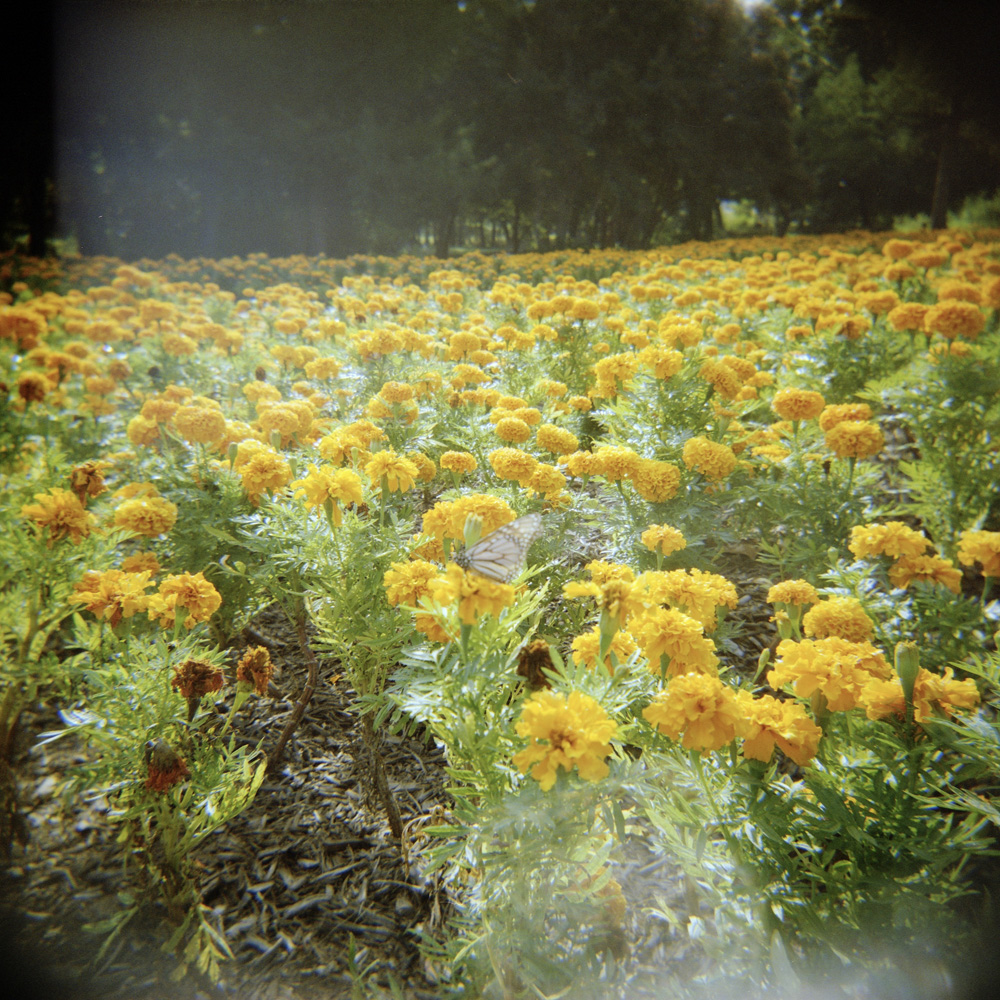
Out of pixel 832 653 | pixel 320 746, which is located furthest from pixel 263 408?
pixel 832 653

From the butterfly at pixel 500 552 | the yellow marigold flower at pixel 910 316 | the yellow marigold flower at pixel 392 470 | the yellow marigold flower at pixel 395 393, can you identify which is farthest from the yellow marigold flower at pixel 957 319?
the butterfly at pixel 500 552

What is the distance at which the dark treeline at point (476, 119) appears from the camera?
7.21 m

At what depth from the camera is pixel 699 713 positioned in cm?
98

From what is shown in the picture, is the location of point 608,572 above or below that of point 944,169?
below

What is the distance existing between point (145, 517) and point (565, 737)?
1555 mm

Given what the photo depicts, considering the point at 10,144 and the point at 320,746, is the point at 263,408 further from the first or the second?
the point at 10,144

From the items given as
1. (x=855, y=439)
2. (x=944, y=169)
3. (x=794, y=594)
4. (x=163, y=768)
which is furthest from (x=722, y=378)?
(x=944, y=169)

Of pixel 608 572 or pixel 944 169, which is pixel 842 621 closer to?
pixel 608 572

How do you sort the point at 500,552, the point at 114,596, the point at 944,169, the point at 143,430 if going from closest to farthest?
the point at 500,552 → the point at 114,596 → the point at 143,430 → the point at 944,169

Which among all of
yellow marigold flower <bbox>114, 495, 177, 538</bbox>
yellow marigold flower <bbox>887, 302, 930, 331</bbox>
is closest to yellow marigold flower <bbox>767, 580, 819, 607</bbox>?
yellow marigold flower <bbox>114, 495, 177, 538</bbox>

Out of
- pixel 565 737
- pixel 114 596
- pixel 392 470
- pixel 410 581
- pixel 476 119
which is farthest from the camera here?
pixel 476 119

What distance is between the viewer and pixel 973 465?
9.19 ft

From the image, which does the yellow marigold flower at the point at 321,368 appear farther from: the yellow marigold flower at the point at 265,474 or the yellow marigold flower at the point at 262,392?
the yellow marigold flower at the point at 265,474

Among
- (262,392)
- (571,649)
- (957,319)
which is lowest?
(571,649)
